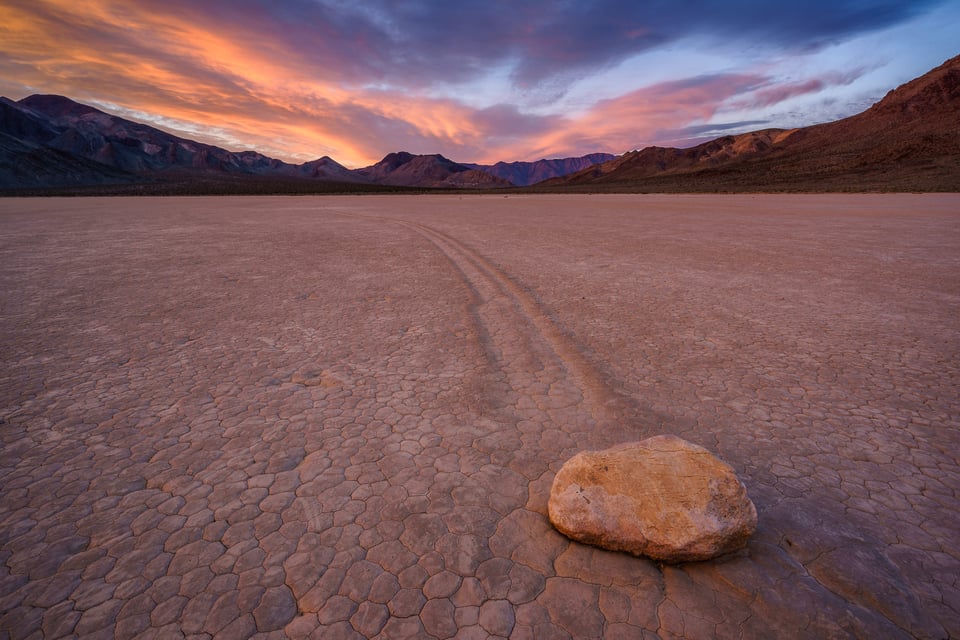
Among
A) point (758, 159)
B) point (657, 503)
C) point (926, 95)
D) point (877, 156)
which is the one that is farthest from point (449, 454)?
point (926, 95)

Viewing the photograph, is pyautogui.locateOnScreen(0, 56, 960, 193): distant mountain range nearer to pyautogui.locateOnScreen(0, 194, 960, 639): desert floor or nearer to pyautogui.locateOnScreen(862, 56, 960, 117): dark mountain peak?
pyautogui.locateOnScreen(862, 56, 960, 117): dark mountain peak

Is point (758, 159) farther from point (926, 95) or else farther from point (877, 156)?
point (877, 156)

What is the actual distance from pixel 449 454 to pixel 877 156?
7609 cm

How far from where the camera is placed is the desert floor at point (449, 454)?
1.66m

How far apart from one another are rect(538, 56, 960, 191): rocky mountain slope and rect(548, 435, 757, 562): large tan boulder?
4664 centimetres

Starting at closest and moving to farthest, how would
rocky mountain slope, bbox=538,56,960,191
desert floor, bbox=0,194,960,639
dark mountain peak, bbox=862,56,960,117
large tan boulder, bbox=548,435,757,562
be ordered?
desert floor, bbox=0,194,960,639
large tan boulder, bbox=548,435,757,562
rocky mountain slope, bbox=538,56,960,191
dark mountain peak, bbox=862,56,960,117

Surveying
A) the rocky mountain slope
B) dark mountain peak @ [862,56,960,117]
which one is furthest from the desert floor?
dark mountain peak @ [862,56,960,117]

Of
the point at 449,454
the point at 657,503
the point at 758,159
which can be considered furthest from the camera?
the point at 758,159

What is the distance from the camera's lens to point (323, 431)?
2.78m

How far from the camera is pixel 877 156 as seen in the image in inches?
Result: 2261

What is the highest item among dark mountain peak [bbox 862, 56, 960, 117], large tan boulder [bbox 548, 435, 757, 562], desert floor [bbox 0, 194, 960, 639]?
dark mountain peak [bbox 862, 56, 960, 117]

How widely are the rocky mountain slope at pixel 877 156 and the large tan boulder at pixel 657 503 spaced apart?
153 feet

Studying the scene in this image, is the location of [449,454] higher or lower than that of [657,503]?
lower

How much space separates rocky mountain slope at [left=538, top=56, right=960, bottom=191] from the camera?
4572 centimetres
